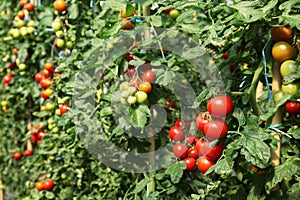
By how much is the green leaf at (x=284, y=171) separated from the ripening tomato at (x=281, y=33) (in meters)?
0.32

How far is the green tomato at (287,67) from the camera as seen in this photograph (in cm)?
120

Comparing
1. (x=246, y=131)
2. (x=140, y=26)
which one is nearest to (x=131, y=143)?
(x=140, y=26)

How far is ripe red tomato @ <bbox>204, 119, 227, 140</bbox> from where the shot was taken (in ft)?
3.93

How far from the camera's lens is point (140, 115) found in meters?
1.38

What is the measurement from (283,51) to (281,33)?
57 millimetres

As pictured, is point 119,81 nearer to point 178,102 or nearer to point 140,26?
point 140,26

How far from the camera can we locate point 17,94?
2668 mm

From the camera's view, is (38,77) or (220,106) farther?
(38,77)

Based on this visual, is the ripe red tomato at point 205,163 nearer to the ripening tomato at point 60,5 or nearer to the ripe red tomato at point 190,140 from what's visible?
the ripe red tomato at point 190,140

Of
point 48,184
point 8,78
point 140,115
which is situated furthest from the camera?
point 8,78

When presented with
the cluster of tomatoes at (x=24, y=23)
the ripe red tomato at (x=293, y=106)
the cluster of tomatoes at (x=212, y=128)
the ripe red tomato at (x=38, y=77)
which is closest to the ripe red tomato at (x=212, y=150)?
the cluster of tomatoes at (x=212, y=128)

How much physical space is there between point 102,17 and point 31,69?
0.81 meters

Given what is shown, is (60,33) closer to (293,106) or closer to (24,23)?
(24,23)

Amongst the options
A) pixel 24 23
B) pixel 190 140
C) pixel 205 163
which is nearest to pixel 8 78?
pixel 24 23
